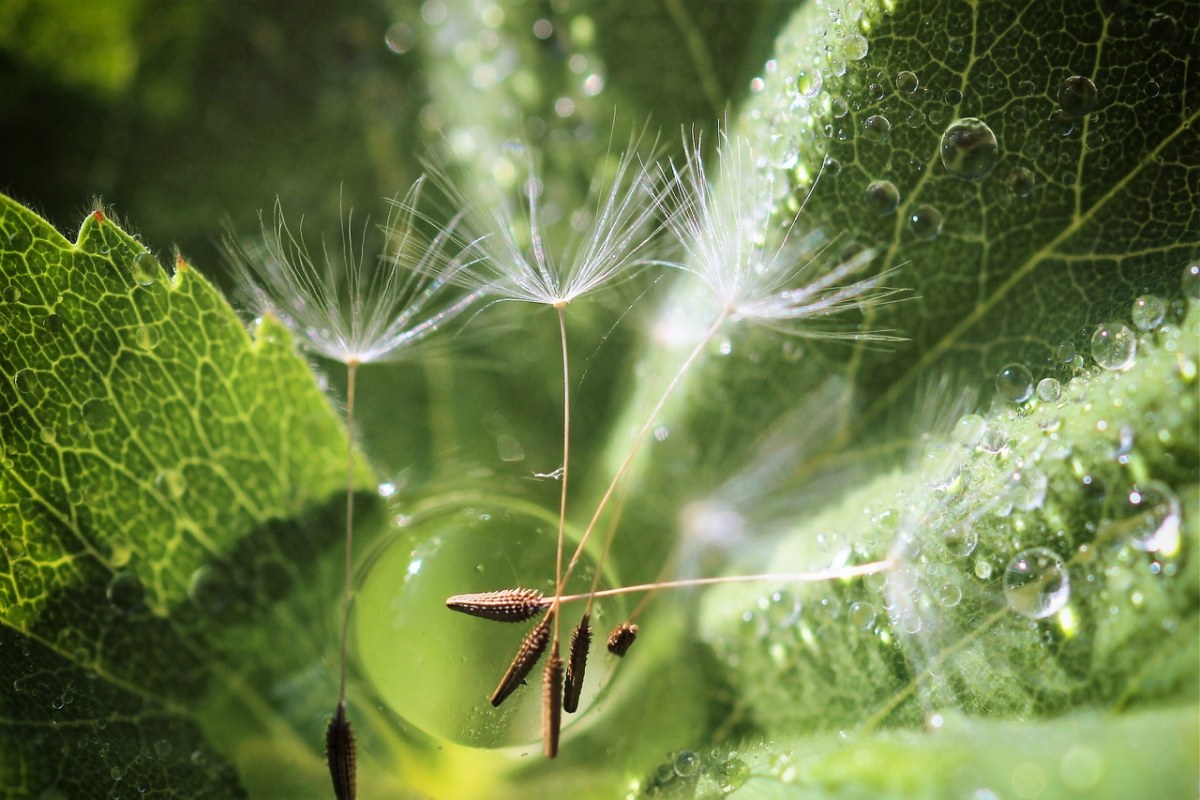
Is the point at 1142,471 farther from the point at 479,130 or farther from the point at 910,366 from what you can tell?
the point at 479,130

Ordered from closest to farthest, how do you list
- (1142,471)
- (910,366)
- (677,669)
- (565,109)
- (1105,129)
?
(1142,471) < (1105,129) < (910,366) < (677,669) < (565,109)

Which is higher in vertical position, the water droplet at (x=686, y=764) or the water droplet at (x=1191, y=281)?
the water droplet at (x=1191, y=281)

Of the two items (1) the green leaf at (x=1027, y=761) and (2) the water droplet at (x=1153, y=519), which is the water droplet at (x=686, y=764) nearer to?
(1) the green leaf at (x=1027, y=761)

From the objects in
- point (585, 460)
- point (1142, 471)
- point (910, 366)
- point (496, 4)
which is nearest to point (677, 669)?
point (585, 460)

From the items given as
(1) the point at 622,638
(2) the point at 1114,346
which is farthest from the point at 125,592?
(2) the point at 1114,346

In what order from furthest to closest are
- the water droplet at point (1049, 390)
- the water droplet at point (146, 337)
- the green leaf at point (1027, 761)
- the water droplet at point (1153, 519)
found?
the water droplet at point (146, 337) → the water droplet at point (1049, 390) → the water droplet at point (1153, 519) → the green leaf at point (1027, 761)

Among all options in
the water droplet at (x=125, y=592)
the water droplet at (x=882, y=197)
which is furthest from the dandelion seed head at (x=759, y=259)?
the water droplet at (x=125, y=592)

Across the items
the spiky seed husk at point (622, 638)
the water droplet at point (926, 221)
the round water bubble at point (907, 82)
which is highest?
the round water bubble at point (907, 82)
